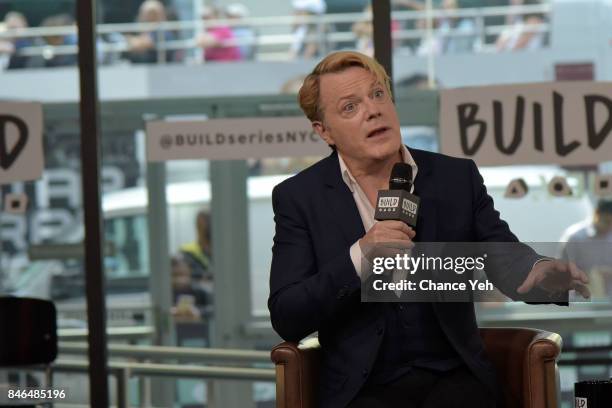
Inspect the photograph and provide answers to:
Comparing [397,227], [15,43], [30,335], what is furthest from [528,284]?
[15,43]

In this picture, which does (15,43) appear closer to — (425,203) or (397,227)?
(425,203)

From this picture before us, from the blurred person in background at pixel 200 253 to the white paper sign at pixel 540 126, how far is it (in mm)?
1646

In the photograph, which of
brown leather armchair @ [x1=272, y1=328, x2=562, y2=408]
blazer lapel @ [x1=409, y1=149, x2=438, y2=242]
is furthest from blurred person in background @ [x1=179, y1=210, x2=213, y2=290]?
blazer lapel @ [x1=409, y1=149, x2=438, y2=242]

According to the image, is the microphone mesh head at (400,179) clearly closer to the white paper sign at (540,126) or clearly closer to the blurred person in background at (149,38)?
the white paper sign at (540,126)

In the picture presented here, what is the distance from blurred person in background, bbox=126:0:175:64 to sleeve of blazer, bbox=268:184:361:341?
2874mm

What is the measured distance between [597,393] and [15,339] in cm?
267

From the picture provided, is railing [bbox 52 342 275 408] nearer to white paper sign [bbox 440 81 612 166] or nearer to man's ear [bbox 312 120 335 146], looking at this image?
white paper sign [bbox 440 81 612 166]

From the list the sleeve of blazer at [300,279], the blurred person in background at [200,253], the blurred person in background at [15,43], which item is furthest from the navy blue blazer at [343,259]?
the blurred person in background at [15,43]

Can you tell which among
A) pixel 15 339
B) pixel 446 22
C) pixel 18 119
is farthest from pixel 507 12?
pixel 15 339

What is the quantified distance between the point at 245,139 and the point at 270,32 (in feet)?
2.80

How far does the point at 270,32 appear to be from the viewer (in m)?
5.84

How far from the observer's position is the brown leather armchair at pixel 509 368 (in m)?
3.11

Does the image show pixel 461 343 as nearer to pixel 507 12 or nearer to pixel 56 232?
pixel 507 12

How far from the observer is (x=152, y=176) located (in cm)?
581
